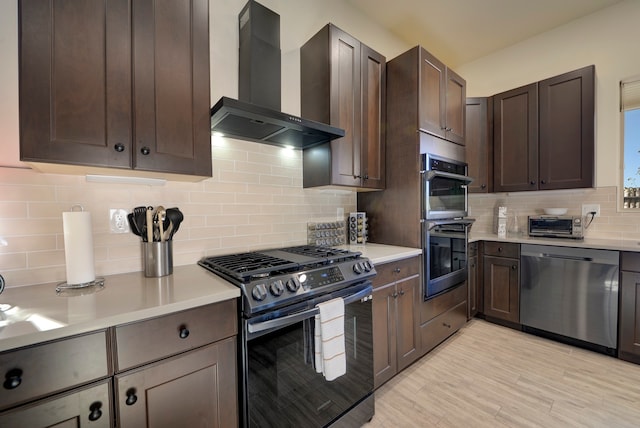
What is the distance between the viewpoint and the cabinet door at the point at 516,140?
113 inches

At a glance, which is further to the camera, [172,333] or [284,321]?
[284,321]

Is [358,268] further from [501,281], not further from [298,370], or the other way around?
[501,281]

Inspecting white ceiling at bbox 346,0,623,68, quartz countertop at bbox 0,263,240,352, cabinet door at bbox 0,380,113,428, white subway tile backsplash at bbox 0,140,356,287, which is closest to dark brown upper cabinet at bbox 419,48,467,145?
white ceiling at bbox 346,0,623,68

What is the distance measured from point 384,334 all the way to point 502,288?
6.05 ft

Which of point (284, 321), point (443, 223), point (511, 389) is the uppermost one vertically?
point (443, 223)

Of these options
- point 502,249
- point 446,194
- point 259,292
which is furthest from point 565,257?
point 259,292

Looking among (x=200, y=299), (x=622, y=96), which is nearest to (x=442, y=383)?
(x=200, y=299)

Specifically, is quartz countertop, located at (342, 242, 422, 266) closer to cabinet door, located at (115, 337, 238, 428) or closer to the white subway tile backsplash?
the white subway tile backsplash

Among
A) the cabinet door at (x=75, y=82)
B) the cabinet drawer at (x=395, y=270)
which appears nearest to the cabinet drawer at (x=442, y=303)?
the cabinet drawer at (x=395, y=270)

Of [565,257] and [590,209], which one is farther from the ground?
[590,209]

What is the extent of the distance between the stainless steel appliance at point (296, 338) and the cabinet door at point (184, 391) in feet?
0.19

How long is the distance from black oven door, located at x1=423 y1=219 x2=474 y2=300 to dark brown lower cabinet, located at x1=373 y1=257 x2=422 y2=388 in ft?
0.45

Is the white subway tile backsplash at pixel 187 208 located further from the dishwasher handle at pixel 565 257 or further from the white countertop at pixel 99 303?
the dishwasher handle at pixel 565 257

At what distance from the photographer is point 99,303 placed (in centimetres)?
94
